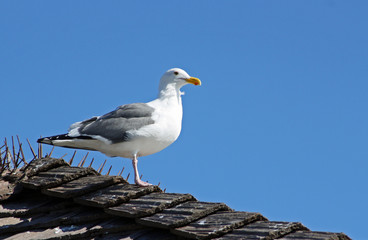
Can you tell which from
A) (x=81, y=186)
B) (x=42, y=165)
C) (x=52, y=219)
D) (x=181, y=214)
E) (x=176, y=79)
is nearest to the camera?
(x=181, y=214)

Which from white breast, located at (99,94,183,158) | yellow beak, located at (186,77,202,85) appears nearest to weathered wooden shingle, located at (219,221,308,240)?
white breast, located at (99,94,183,158)

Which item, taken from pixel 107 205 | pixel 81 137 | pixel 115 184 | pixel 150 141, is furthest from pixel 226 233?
Result: pixel 81 137

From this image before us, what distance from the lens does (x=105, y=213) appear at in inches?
183

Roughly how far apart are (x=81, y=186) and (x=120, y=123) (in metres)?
1.03

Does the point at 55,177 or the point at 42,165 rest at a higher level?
the point at 42,165

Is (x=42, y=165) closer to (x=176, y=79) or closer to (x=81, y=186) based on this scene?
(x=81, y=186)

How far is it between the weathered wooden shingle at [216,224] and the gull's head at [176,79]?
2590 millimetres

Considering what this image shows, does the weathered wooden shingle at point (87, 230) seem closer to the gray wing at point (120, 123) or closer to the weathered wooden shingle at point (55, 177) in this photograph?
the weathered wooden shingle at point (55, 177)

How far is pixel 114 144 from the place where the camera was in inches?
229

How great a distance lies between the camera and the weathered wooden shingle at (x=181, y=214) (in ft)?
13.2

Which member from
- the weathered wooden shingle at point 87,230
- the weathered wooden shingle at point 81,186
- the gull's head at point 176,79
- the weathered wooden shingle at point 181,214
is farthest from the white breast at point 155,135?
the weathered wooden shingle at point 181,214

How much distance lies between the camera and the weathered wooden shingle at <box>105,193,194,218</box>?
4.30 meters

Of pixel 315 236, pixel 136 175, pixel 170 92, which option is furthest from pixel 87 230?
pixel 170 92

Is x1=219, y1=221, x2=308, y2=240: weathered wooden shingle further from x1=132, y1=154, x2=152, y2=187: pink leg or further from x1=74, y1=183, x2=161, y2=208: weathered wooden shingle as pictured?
x1=132, y1=154, x2=152, y2=187: pink leg
